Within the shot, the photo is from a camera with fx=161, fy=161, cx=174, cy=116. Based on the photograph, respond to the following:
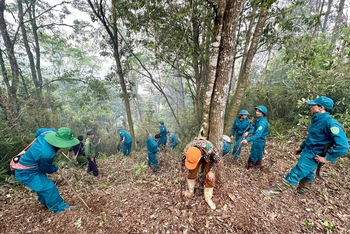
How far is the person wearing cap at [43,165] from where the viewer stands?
2883 mm

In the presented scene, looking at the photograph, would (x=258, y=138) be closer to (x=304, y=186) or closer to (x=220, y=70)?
(x=304, y=186)

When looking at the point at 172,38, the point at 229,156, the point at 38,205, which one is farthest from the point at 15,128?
the point at 229,156

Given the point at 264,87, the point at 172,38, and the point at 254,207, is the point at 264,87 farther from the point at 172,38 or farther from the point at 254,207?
the point at 254,207

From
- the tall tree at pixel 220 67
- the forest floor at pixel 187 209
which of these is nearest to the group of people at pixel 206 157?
the forest floor at pixel 187 209

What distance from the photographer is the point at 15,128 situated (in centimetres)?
595

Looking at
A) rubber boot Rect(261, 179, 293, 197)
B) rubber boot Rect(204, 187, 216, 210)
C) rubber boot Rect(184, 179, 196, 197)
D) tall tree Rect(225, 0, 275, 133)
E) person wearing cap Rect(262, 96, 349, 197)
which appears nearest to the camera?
person wearing cap Rect(262, 96, 349, 197)

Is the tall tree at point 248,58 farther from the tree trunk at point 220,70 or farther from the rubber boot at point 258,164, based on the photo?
the tree trunk at point 220,70

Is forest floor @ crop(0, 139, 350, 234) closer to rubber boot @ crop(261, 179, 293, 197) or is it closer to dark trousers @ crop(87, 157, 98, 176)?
rubber boot @ crop(261, 179, 293, 197)

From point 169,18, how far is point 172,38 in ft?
1.91

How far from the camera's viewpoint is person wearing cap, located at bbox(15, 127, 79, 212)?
288 centimetres

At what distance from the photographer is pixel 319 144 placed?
9.42ft

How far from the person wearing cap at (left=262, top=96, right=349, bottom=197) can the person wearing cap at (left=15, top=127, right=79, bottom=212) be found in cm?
405

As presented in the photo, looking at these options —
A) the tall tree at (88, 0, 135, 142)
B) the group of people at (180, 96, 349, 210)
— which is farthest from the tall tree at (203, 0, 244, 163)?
the tall tree at (88, 0, 135, 142)

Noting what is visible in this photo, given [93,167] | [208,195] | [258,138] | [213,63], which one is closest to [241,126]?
[258,138]
